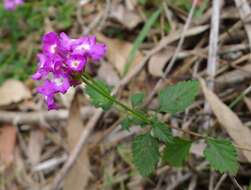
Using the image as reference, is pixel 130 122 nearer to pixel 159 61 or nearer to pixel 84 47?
pixel 84 47

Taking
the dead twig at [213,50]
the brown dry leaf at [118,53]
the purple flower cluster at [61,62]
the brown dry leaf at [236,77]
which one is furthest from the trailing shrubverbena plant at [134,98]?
the brown dry leaf at [118,53]

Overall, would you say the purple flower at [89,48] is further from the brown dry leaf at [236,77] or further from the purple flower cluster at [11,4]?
the purple flower cluster at [11,4]

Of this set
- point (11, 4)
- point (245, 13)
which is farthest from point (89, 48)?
point (11, 4)

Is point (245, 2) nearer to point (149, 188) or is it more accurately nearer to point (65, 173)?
point (149, 188)

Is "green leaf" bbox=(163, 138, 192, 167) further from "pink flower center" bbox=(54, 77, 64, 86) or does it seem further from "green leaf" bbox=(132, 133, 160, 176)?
"pink flower center" bbox=(54, 77, 64, 86)

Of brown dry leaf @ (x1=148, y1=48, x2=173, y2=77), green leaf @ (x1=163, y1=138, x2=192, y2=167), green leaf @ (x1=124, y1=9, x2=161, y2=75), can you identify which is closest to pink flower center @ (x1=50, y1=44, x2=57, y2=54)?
green leaf @ (x1=163, y1=138, x2=192, y2=167)

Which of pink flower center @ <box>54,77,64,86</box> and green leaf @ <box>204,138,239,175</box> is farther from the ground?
pink flower center @ <box>54,77,64,86</box>
